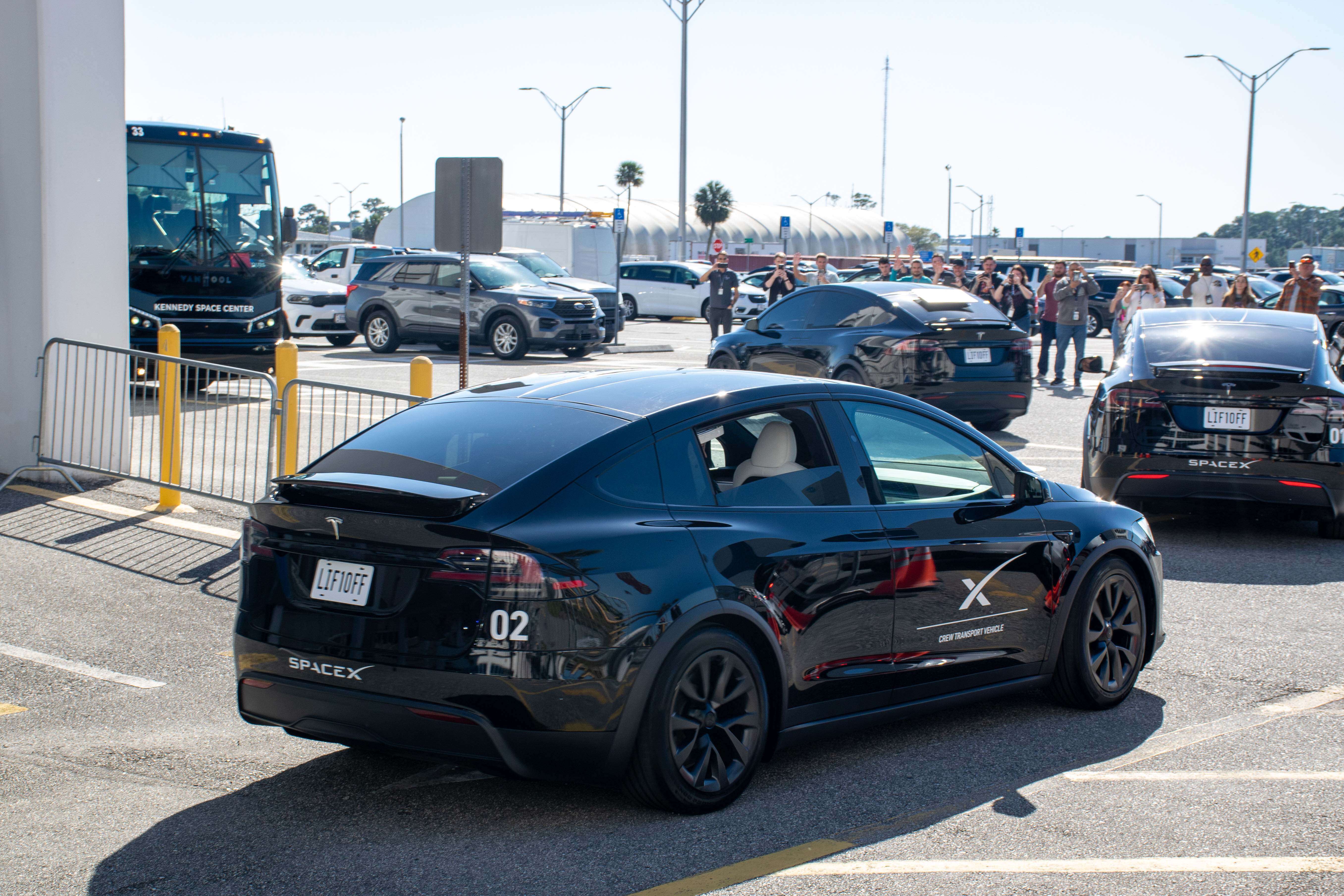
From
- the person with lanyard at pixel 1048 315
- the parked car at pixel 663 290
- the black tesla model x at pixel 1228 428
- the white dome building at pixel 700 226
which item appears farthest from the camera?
the white dome building at pixel 700 226

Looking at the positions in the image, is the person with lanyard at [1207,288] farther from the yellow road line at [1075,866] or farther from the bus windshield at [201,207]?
the yellow road line at [1075,866]

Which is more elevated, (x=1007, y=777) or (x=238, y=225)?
(x=238, y=225)

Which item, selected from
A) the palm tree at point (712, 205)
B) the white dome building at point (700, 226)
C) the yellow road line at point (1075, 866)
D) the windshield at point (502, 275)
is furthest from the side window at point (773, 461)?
the palm tree at point (712, 205)

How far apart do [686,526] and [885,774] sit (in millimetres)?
1266

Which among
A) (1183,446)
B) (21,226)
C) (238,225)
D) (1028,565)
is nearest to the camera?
(1028,565)

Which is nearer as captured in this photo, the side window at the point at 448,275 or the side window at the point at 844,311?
the side window at the point at 844,311

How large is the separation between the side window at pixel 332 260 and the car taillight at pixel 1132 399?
2755cm

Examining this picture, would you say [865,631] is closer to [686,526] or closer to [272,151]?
[686,526]

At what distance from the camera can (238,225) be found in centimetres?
1841

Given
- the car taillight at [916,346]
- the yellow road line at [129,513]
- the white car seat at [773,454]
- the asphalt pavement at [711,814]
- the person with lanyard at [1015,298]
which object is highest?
the person with lanyard at [1015,298]

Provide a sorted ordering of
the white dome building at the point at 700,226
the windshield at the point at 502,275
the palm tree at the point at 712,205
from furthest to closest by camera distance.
Answer: the palm tree at the point at 712,205 → the white dome building at the point at 700,226 → the windshield at the point at 502,275

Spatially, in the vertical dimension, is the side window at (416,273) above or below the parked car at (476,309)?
above

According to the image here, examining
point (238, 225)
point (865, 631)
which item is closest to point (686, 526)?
point (865, 631)

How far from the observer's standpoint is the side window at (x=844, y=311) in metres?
14.4
